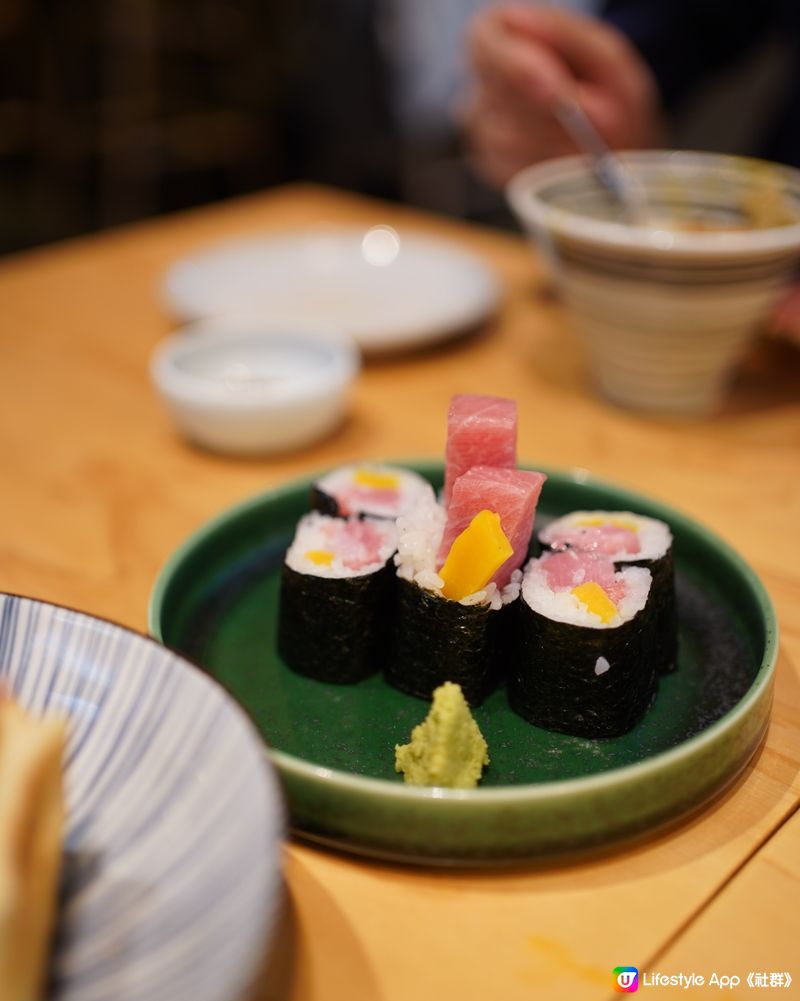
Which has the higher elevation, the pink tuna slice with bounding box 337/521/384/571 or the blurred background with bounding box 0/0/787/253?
the pink tuna slice with bounding box 337/521/384/571

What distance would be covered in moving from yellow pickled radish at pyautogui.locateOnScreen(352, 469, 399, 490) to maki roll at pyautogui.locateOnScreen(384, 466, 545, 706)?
0.16 meters

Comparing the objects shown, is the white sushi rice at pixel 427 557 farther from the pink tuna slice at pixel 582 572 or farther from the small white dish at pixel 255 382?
the small white dish at pixel 255 382

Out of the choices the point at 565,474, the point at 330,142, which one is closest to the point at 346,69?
the point at 330,142

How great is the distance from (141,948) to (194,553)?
1.86 ft

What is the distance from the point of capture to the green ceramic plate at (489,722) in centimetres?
76

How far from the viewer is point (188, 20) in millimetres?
5191

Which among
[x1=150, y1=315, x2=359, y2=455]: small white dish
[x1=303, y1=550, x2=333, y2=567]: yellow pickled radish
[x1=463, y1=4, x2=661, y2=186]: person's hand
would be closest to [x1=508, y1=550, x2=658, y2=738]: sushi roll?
[x1=303, y1=550, x2=333, y2=567]: yellow pickled radish

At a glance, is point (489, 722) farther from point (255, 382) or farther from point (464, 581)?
point (255, 382)

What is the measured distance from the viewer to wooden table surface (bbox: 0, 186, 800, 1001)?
740 millimetres

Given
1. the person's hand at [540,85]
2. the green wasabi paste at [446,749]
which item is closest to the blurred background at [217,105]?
the person's hand at [540,85]

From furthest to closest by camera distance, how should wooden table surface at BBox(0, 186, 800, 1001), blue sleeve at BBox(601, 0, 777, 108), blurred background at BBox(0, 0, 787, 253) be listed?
blurred background at BBox(0, 0, 787, 253) → blue sleeve at BBox(601, 0, 777, 108) → wooden table surface at BBox(0, 186, 800, 1001)

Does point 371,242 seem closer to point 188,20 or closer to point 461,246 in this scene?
point 461,246

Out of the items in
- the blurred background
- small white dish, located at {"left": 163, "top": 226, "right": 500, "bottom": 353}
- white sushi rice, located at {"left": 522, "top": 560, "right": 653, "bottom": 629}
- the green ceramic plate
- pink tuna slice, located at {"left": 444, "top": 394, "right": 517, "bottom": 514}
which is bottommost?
the blurred background

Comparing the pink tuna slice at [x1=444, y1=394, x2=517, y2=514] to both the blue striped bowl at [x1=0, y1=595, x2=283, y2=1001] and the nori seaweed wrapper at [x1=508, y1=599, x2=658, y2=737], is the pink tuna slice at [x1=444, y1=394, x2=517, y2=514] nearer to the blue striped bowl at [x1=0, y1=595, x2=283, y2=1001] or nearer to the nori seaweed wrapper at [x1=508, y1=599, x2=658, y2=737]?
the nori seaweed wrapper at [x1=508, y1=599, x2=658, y2=737]
